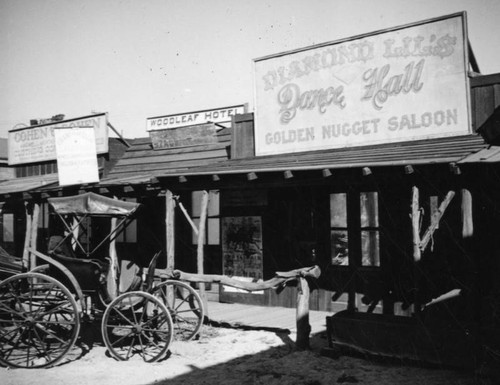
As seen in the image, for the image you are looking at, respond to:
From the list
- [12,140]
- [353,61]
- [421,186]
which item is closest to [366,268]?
[421,186]

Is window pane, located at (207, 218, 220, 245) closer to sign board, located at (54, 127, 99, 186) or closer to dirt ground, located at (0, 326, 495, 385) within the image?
sign board, located at (54, 127, 99, 186)

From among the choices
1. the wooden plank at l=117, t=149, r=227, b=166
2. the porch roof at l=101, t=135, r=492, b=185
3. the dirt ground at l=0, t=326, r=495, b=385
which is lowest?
the dirt ground at l=0, t=326, r=495, b=385

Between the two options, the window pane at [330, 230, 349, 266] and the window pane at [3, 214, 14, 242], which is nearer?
the window pane at [330, 230, 349, 266]

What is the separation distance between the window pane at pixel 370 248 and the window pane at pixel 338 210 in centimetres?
55

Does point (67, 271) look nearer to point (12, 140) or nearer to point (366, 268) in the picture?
point (366, 268)

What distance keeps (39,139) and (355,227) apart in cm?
1190

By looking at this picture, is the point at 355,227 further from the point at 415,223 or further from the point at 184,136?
the point at 184,136

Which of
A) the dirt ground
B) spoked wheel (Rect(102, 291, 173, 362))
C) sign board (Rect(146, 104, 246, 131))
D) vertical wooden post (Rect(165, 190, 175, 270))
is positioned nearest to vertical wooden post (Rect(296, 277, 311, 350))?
the dirt ground

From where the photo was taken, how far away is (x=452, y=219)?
28.1ft

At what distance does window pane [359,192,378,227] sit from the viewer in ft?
31.0

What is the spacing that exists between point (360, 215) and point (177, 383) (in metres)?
5.39

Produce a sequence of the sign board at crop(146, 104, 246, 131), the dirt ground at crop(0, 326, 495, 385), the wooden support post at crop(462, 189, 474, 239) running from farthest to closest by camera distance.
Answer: the sign board at crop(146, 104, 246, 131) → the wooden support post at crop(462, 189, 474, 239) → the dirt ground at crop(0, 326, 495, 385)

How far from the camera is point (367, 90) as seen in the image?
979cm

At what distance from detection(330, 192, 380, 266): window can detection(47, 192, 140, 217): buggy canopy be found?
4.51 m
